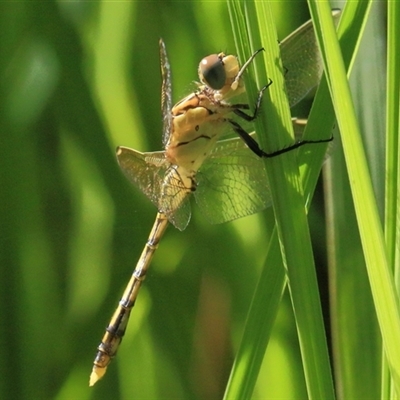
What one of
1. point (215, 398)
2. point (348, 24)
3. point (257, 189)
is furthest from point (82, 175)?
point (348, 24)

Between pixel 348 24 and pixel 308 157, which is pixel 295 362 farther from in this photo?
pixel 348 24

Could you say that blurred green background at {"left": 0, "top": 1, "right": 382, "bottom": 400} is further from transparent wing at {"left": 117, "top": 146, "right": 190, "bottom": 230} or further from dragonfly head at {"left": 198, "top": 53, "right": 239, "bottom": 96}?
dragonfly head at {"left": 198, "top": 53, "right": 239, "bottom": 96}

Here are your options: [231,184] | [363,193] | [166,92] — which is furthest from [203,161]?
[363,193]

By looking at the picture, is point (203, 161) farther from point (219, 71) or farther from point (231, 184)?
point (219, 71)

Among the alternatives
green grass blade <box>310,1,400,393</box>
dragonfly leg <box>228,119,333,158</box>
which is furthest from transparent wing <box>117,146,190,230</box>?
green grass blade <box>310,1,400,393</box>

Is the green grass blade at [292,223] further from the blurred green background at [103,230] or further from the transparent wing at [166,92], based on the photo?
the blurred green background at [103,230]

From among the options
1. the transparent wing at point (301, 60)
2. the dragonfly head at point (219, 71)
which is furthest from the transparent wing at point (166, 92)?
the transparent wing at point (301, 60)
